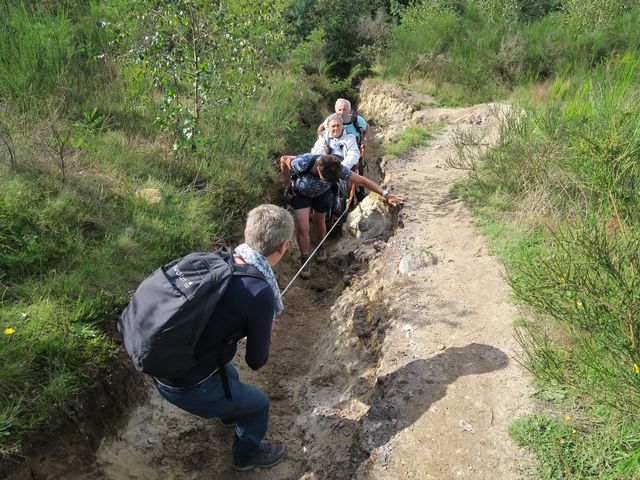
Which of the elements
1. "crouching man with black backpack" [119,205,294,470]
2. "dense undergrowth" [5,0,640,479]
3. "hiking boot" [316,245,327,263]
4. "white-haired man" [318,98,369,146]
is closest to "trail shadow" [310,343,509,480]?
"dense undergrowth" [5,0,640,479]

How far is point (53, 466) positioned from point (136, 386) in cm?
80

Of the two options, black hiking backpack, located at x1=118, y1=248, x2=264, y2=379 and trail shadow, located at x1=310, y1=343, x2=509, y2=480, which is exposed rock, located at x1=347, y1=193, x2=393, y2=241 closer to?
trail shadow, located at x1=310, y1=343, x2=509, y2=480

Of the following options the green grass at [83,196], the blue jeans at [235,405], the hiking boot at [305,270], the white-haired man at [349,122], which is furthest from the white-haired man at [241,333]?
the white-haired man at [349,122]

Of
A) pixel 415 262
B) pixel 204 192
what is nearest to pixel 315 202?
pixel 204 192

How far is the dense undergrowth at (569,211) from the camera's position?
272 cm

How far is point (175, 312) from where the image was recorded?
242 centimetres

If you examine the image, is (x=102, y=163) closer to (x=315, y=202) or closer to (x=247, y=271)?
(x=315, y=202)

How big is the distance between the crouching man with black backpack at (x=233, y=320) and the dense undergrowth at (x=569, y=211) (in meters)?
1.70

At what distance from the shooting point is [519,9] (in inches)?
546

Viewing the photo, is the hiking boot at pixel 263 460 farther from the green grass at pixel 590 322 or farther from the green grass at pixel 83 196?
the green grass at pixel 590 322

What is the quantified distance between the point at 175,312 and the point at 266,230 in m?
0.71

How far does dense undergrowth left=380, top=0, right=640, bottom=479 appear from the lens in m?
2.72

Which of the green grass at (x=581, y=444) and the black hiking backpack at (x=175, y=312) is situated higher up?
the black hiking backpack at (x=175, y=312)

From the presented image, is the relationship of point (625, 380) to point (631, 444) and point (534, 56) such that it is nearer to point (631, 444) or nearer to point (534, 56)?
point (631, 444)
